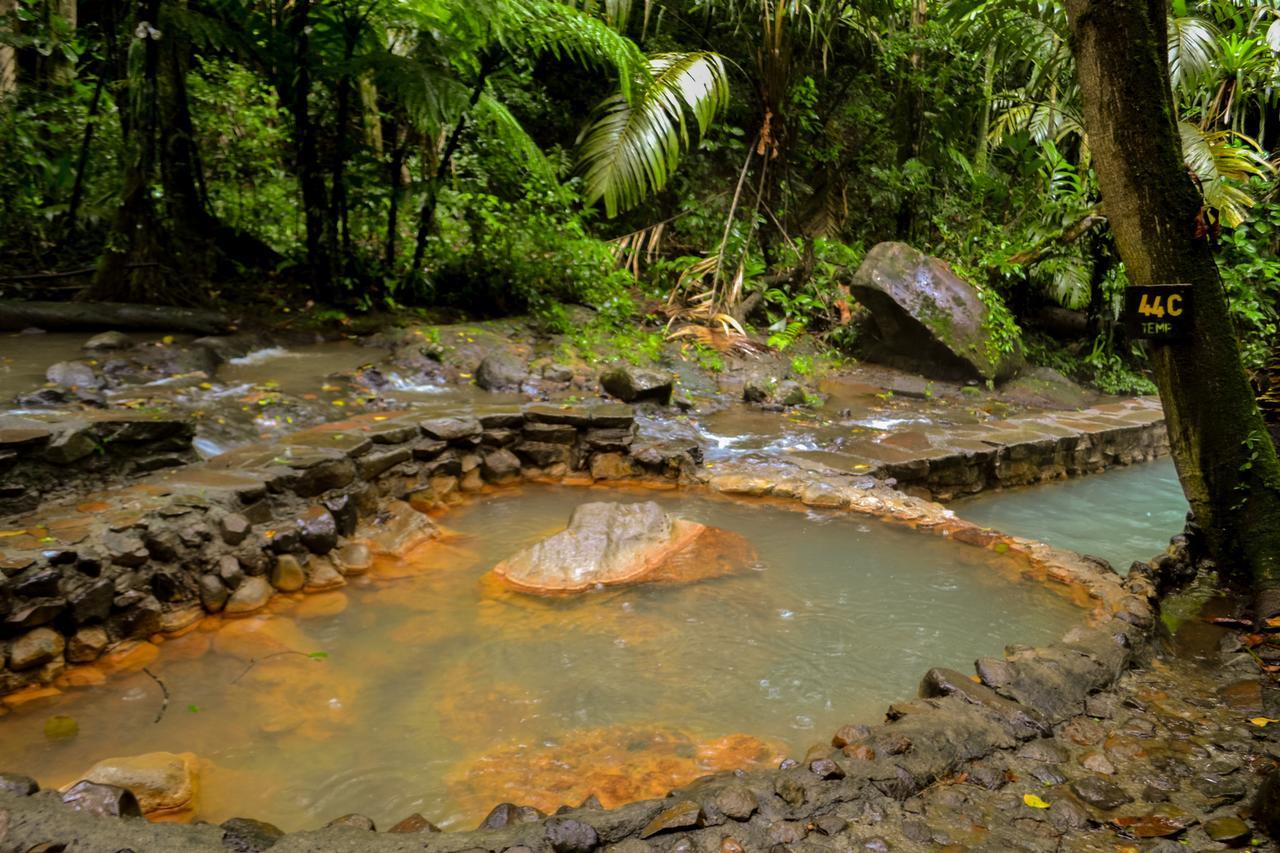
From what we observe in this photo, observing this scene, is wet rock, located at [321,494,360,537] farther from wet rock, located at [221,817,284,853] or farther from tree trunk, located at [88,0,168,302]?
tree trunk, located at [88,0,168,302]

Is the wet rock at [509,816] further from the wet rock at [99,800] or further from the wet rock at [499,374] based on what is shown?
the wet rock at [499,374]

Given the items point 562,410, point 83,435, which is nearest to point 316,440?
point 83,435

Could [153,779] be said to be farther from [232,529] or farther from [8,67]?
[8,67]

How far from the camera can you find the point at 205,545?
350cm

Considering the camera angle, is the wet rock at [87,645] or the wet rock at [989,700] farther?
the wet rock at [87,645]

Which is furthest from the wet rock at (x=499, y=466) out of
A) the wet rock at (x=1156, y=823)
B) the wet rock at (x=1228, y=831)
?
the wet rock at (x=1228, y=831)

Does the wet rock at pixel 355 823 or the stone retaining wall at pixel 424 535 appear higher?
the stone retaining wall at pixel 424 535

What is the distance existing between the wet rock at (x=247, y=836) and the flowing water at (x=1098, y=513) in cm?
475

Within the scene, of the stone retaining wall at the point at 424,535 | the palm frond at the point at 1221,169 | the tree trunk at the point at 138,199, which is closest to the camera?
the stone retaining wall at the point at 424,535

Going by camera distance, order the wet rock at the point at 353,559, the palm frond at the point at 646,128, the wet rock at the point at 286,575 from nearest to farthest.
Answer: the wet rock at the point at 286,575
the wet rock at the point at 353,559
the palm frond at the point at 646,128

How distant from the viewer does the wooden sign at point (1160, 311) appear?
3.31m

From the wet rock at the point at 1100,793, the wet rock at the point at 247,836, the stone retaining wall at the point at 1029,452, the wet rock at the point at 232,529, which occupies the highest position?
the stone retaining wall at the point at 1029,452

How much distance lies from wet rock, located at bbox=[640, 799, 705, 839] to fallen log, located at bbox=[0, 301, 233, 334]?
5.71 metres

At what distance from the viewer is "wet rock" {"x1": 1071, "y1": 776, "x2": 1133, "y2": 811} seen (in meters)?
2.20
